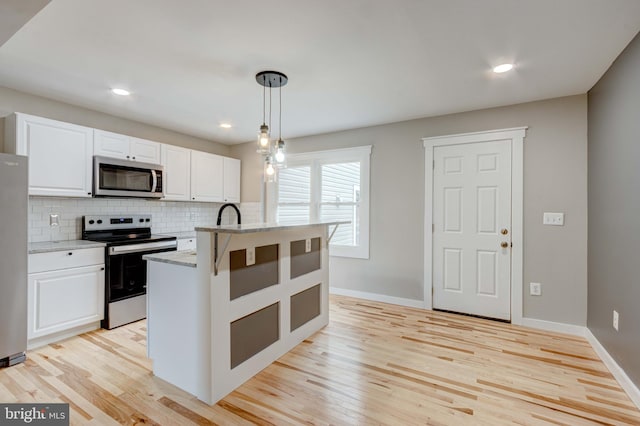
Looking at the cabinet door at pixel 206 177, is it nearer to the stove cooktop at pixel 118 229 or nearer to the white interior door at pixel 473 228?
the stove cooktop at pixel 118 229

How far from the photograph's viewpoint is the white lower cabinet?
269cm

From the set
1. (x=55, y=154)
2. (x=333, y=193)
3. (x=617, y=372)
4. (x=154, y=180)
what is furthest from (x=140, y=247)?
(x=617, y=372)

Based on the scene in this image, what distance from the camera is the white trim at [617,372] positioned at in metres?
1.98

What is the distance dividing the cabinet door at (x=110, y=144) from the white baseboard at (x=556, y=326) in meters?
4.86

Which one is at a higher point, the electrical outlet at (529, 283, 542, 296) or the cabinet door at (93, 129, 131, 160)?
the cabinet door at (93, 129, 131, 160)

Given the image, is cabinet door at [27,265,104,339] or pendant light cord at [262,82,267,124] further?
pendant light cord at [262,82,267,124]

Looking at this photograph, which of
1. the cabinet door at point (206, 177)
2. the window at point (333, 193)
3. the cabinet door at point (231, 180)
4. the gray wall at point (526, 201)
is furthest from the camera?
the cabinet door at point (231, 180)

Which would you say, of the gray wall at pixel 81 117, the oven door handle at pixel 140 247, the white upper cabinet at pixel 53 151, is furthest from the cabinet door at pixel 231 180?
the white upper cabinet at pixel 53 151

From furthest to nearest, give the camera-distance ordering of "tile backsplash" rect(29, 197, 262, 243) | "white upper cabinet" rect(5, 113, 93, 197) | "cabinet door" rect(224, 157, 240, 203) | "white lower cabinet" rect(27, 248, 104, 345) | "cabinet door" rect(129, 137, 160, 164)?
"cabinet door" rect(224, 157, 240, 203)
"cabinet door" rect(129, 137, 160, 164)
"tile backsplash" rect(29, 197, 262, 243)
"white upper cabinet" rect(5, 113, 93, 197)
"white lower cabinet" rect(27, 248, 104, 345)

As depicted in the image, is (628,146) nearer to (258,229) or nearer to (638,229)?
(638,229)

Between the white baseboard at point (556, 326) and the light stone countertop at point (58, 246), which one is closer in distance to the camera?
the light stone countertop at point (58, 246)

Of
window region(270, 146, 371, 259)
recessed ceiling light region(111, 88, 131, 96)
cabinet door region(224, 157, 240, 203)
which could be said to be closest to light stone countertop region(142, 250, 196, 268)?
Answer: recessed ceiling light region(111, 88, 131, 96)

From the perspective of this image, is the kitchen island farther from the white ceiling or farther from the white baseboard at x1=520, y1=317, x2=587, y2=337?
the white baseboard at x1=520, y1=317, x2=587, y2=337

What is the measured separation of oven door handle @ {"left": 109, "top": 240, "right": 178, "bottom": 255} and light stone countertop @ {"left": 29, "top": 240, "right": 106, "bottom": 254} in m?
0.12
